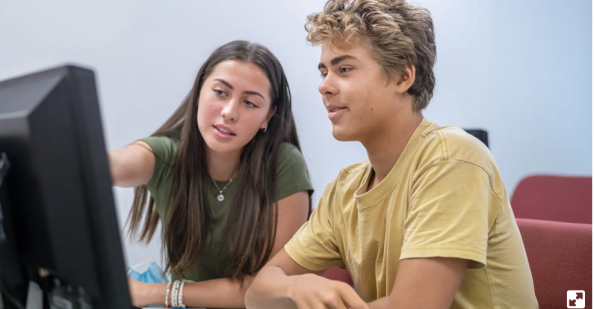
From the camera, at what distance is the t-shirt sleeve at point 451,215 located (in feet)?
2.62

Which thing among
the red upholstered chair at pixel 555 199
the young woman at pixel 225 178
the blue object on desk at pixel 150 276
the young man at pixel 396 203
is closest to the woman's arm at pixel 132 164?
the young woman at pixel 225 178

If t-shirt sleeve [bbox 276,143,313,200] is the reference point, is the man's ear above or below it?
above

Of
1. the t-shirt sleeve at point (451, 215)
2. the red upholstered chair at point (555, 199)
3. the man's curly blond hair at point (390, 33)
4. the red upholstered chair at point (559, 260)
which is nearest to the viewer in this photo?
the t-shirt sleeve at point (451, 215)

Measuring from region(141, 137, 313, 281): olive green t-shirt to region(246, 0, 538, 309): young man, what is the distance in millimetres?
278

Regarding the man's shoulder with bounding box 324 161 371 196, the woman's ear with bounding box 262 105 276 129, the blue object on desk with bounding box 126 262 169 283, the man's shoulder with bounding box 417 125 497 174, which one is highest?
the man's shoulder with bounding box 417 125 497 174

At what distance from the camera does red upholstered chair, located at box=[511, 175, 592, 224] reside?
7.25 ft

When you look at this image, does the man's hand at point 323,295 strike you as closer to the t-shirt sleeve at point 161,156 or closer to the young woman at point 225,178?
the young woman at point 225,178

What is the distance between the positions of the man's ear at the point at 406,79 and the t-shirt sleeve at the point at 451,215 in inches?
8.6

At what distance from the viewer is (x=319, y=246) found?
114 centimetres

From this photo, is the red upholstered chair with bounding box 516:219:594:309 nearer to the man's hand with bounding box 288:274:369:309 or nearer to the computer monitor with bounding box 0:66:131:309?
the man's hand with bounding box 288:274:369:309

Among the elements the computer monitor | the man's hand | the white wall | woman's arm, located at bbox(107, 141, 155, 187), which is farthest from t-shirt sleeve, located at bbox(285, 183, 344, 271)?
the white wall

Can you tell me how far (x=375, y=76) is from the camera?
3.30ft

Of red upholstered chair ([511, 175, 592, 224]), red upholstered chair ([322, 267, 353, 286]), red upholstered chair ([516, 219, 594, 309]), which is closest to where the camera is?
red upholstered chair ([516, 219, 594, 309])

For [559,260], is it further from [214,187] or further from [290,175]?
[214,187]
